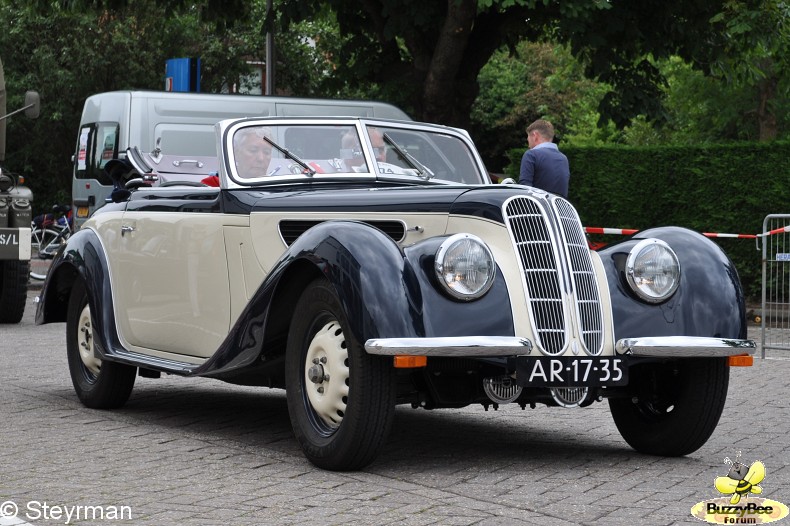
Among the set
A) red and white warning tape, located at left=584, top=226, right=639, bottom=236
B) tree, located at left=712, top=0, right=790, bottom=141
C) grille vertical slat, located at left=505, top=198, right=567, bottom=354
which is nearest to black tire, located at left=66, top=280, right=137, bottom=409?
grille vertical slat, located at left=505, top=198, right=567, bottom=354

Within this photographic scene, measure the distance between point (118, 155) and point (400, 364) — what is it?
39.9 ft

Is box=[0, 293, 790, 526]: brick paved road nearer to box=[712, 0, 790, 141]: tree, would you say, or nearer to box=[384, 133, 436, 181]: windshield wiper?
box=[384, 133, 436, 181]: windshield wiper

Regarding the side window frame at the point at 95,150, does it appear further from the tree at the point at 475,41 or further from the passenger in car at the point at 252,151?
the passenger in car at the point at 252,151

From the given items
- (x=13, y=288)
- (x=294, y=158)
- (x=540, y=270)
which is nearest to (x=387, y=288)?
(x=540, y=270)

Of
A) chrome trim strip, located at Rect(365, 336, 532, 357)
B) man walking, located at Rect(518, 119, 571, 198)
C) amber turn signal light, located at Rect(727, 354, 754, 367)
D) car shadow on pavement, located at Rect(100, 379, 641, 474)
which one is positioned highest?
man walking, located at Rect(518, 119, 571, 198)

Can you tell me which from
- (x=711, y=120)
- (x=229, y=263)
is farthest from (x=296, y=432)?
(x=711, y=120)

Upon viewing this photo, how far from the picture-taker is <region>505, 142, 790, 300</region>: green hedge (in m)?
17.9

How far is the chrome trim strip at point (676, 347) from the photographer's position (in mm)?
6367

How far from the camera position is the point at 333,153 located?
792 centimetres

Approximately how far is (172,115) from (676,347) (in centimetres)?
1210

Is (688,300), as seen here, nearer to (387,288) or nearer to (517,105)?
(387,288)

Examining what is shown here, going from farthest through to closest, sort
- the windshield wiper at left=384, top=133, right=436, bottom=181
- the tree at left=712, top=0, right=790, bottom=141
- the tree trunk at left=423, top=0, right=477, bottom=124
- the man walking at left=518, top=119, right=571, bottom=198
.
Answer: the tree trunk at left=423, top=0, right=477, bottom=124
the tree at left=712, top=0, right=790, bottom=141
the man walking at left=518, top=119, right=571, bottom=198
the windshield wiper at left=384, top=133, right=436, bottom=181

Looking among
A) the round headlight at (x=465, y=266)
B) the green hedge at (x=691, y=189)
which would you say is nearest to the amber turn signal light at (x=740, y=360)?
the round headlight at (x=465, y=266)

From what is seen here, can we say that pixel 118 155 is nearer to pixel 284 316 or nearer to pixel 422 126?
pixel 422 126
